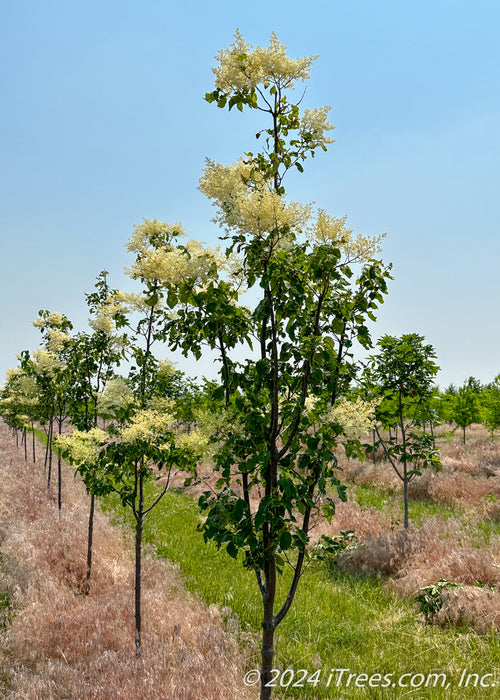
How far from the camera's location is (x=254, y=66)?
2.83 m

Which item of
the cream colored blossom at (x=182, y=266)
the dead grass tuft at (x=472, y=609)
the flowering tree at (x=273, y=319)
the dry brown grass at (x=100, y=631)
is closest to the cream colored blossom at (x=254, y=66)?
the flowering tree at (x=273, y=319)

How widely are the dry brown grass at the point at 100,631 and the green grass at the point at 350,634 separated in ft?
1.71

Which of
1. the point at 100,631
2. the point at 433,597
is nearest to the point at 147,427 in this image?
the point at 100,631

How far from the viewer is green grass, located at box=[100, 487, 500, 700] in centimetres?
403

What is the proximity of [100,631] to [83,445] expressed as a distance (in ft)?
7.70

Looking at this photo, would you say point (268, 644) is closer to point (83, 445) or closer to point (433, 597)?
point (83, 445)

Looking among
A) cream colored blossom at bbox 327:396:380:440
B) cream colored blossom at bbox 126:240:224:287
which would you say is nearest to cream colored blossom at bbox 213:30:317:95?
cream colored blossom at bbox 126:240:224:287

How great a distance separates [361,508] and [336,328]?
9318 millimetres

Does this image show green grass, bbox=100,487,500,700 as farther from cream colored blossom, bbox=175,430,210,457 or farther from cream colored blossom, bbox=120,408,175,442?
cream colored blossom, bbox=120,408,175,442

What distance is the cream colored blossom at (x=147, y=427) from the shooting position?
12.5 ft

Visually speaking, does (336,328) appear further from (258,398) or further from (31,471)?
(31,471)

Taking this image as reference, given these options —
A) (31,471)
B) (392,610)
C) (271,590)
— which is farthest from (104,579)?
(31,471)

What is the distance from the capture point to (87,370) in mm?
6219

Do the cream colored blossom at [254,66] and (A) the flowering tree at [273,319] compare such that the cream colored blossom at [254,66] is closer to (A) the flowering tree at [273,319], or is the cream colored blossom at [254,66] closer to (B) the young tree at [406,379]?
(A) the flowering tree at [273,319]
